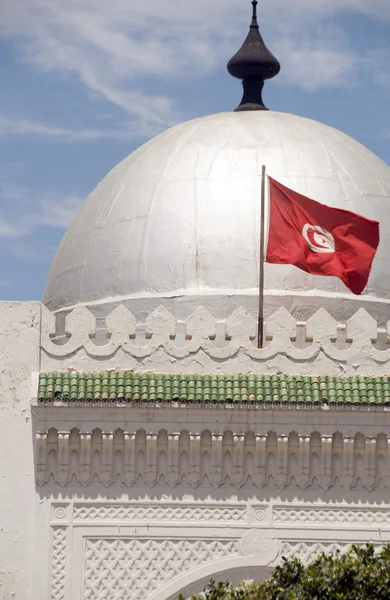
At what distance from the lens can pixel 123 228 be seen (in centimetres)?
3588

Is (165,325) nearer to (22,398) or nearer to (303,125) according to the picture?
(22,398)

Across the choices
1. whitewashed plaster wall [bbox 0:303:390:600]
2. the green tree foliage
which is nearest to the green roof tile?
whitewashed plaster wall [bbox 0:303:390:600]

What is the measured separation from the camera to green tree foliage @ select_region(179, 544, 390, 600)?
26875 millimetres

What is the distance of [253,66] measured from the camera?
39.2 meters

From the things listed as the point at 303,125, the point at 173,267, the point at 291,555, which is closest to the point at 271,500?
the point at 291,555

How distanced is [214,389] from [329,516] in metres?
2.45

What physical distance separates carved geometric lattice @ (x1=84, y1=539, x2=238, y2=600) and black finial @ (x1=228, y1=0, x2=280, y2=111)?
11.0 meters

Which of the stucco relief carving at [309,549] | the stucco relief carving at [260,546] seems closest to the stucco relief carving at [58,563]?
the stucco relief carving at [260,546]

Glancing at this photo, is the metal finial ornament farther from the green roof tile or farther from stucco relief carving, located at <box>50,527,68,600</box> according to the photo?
stucco relief carving, located at <box>50,527,68,600</box>

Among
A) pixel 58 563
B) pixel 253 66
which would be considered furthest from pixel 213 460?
pixel 253 66

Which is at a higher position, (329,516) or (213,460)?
(213,460)

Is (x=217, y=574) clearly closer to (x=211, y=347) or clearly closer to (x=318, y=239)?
(x=211, y=347)

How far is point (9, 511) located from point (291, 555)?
406cm

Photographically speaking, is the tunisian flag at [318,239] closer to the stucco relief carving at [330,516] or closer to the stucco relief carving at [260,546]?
the stucco relief carving at [330,516]
